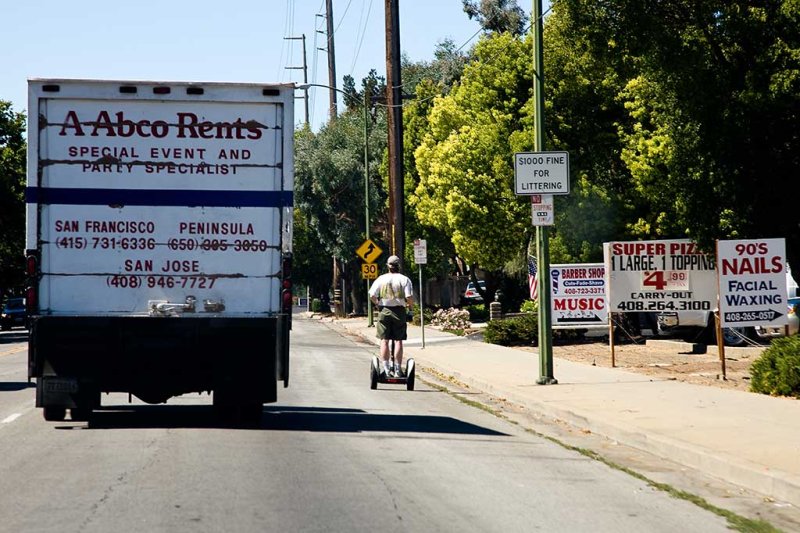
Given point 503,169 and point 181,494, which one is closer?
point 181,494

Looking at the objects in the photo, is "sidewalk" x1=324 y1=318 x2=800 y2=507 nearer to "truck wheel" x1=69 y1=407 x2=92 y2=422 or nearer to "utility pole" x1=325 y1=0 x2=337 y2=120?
"truck wheel" x1=69 y1=407 x2=92 y2=422

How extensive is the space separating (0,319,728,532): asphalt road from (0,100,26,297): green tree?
4795 cm

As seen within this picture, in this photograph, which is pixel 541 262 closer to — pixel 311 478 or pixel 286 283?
pixel 286 283

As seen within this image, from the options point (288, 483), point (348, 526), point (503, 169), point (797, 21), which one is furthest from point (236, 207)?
point (503, 169)

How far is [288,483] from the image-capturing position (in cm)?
979

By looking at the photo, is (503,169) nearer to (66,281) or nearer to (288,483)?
(66,281)

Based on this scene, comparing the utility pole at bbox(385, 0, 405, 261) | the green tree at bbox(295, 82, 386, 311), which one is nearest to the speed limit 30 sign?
the utility pole at bbox(385, 0, 405, 261)

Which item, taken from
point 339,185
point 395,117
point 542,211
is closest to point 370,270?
point 395,117

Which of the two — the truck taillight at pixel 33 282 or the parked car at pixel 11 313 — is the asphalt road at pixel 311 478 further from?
the parked car at pixel 11 313

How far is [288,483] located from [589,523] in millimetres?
2622

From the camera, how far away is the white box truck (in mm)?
12883

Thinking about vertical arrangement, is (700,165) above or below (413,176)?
below

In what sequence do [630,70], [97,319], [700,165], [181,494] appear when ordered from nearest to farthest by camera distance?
[181,494]
[97,319]
[700,165]
[630,70]

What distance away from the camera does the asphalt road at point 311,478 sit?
27.4ft
